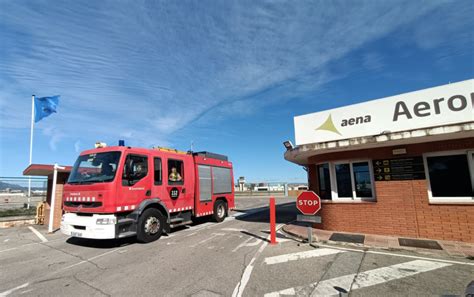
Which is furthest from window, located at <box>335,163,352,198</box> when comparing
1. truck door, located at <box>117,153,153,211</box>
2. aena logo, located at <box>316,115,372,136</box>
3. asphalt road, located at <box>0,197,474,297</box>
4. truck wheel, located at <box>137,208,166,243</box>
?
truck door, located at <box>117,153,153,211</box>

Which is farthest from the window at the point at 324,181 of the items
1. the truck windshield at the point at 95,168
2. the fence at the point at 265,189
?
the fence at the point at 265,189

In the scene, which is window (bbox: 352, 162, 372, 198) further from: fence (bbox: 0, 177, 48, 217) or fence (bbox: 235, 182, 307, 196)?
fence (bbox: 235, 182, 307, 196)

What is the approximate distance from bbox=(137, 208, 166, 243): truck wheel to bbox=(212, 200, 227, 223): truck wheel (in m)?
3.38

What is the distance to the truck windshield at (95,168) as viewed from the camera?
6.92m

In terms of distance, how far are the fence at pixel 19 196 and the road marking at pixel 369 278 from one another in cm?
1490

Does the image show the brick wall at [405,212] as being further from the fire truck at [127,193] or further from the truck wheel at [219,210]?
the fire truck at [127,193]

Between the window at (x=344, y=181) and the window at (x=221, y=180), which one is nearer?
the window at (x=344, y=181)

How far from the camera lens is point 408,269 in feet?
15.0

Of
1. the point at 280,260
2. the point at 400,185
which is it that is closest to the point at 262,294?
the point at 280,260

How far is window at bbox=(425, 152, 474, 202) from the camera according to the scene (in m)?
6.45

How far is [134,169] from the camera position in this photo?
7332 mm

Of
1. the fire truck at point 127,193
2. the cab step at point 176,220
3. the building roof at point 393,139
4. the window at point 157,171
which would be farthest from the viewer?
the cab step at point 176,220

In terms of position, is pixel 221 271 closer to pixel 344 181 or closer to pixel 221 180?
pixel 344 181

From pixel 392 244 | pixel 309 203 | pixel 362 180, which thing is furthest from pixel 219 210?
pixel 392 244
